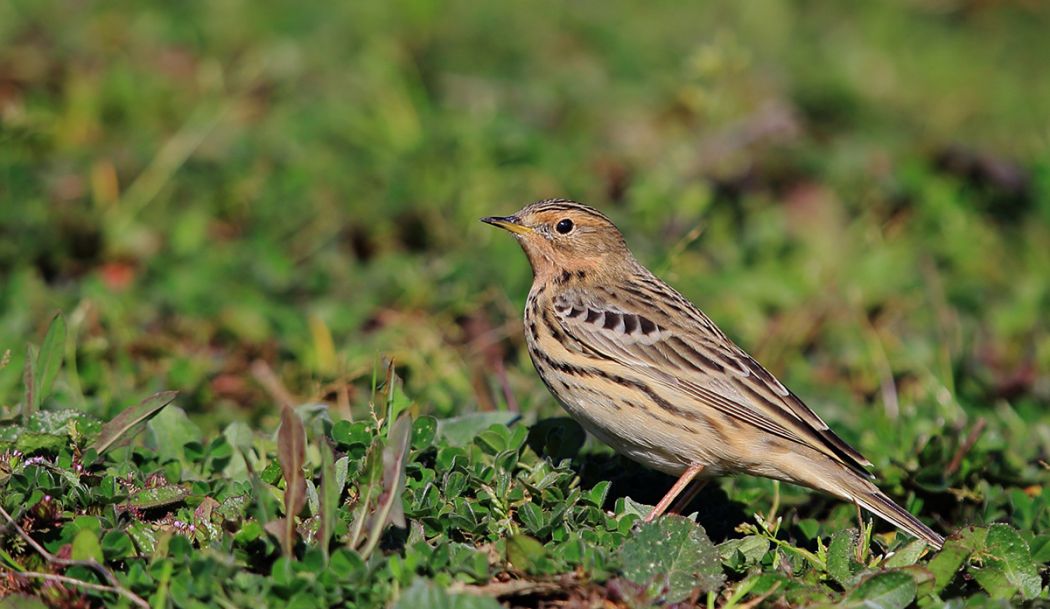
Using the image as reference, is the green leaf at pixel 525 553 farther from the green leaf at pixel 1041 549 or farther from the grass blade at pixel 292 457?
the green leaf at pixel 1041 549

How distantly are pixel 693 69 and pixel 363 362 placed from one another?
3.86 m

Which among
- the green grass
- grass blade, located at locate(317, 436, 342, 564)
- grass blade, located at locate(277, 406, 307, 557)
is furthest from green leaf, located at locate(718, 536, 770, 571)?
grass blade, located at locate(277, 406, 307, 557)

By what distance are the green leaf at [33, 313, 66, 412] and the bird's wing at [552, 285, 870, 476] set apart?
230cm

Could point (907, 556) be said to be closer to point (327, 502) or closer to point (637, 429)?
point (637, 429)

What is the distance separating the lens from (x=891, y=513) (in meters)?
5.65

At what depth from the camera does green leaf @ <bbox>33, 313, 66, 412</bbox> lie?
234 inches

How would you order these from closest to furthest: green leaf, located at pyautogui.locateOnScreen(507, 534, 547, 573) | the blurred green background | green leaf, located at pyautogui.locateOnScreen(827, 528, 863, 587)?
green leaf, located at pyautogui.locateOnScreen(507, 534, 547, 573) → green leaf, located at pyautogui.locateOnScreen(827, 528, 863, 587) → the blurred green background

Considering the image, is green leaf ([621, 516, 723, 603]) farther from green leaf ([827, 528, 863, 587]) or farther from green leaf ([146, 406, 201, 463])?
green leaf ([146, 406, 201, 463])

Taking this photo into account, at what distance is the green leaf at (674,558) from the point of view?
5035 millimetres

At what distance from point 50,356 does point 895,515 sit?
12.4 feet

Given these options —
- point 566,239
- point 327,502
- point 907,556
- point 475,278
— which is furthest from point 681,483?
point 475,278

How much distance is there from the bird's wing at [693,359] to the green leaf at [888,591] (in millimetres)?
768

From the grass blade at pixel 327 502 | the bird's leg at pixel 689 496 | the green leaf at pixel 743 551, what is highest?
the grass blade at pixel 327 502

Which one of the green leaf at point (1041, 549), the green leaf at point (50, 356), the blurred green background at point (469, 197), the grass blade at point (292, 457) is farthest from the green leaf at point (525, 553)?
the green leaf at point (50, 356)
